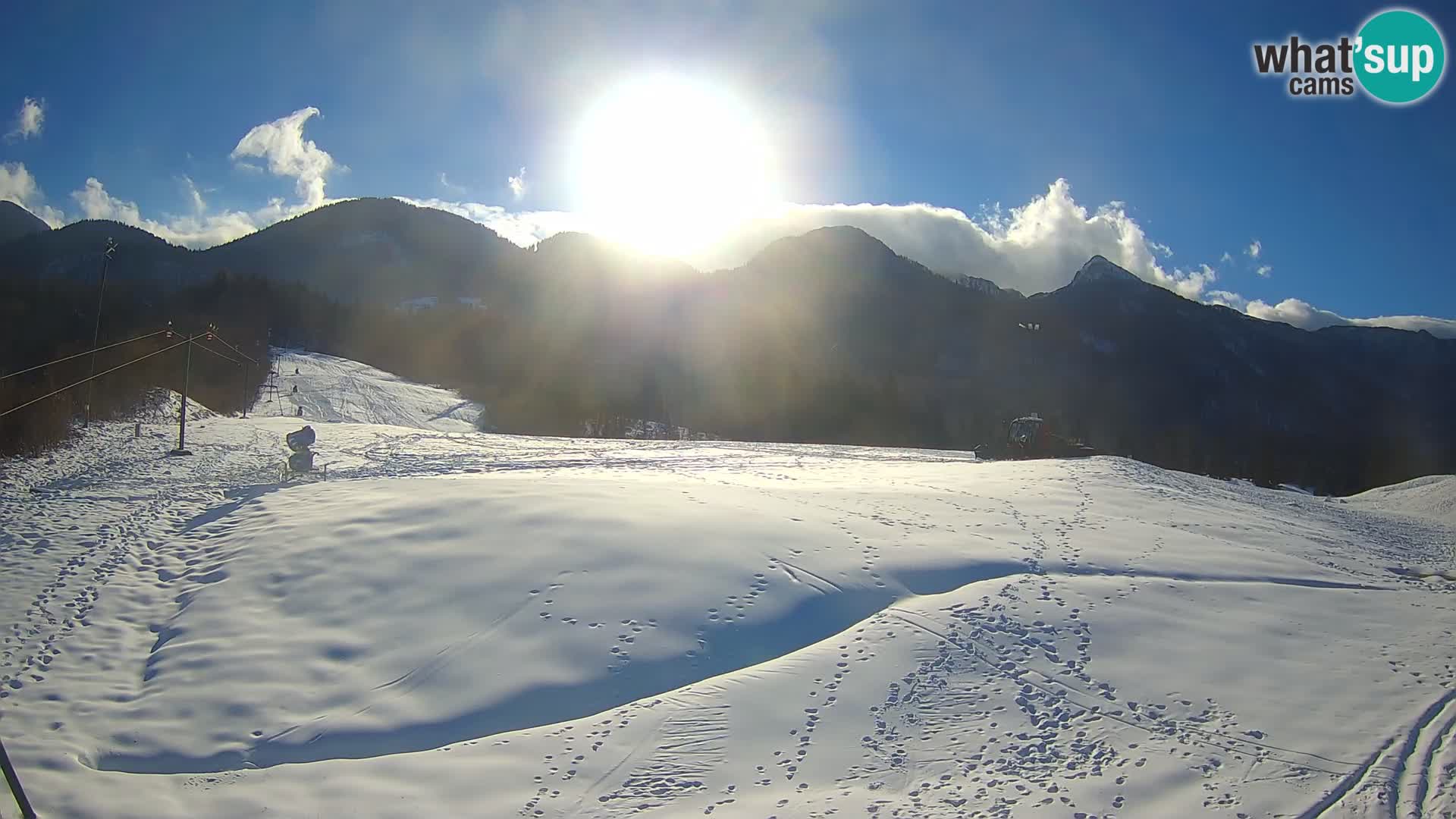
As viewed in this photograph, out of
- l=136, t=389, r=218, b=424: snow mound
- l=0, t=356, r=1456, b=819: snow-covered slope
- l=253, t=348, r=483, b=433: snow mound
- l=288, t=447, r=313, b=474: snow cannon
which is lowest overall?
l=0, t=356, r=1456, b=819: snow-covered slope

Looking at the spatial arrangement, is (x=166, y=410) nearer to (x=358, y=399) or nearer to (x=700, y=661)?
(x=358, y=399)

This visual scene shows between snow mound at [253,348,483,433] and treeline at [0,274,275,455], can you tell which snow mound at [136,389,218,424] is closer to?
treeline at [0,274,275,455]

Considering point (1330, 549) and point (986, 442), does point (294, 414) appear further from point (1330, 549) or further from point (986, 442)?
point (1330, 549)

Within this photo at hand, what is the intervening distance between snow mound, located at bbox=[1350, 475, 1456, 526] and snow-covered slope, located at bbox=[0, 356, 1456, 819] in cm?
1556

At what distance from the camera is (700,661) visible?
9.52 metres

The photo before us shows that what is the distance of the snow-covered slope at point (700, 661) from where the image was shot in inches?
277

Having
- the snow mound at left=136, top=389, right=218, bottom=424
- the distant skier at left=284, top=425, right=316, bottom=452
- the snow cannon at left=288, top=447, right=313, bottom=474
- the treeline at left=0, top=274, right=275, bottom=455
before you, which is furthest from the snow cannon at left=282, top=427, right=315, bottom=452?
the snow mound at left=136, top=389, right=218, bottom=424

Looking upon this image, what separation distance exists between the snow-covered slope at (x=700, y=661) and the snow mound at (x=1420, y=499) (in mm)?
15565

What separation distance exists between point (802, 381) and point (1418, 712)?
281 ft

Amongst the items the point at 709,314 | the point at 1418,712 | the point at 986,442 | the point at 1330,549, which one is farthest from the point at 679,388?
the point at 1418,712

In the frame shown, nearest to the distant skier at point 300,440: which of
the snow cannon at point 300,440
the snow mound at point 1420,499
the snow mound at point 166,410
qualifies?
the snow cannon at point 300,440

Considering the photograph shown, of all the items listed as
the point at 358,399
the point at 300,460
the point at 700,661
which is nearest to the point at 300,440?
the point at 300,460

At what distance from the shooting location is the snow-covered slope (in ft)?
23.1

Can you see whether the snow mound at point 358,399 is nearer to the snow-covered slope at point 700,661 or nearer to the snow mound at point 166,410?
the snow mound at point 166,410
